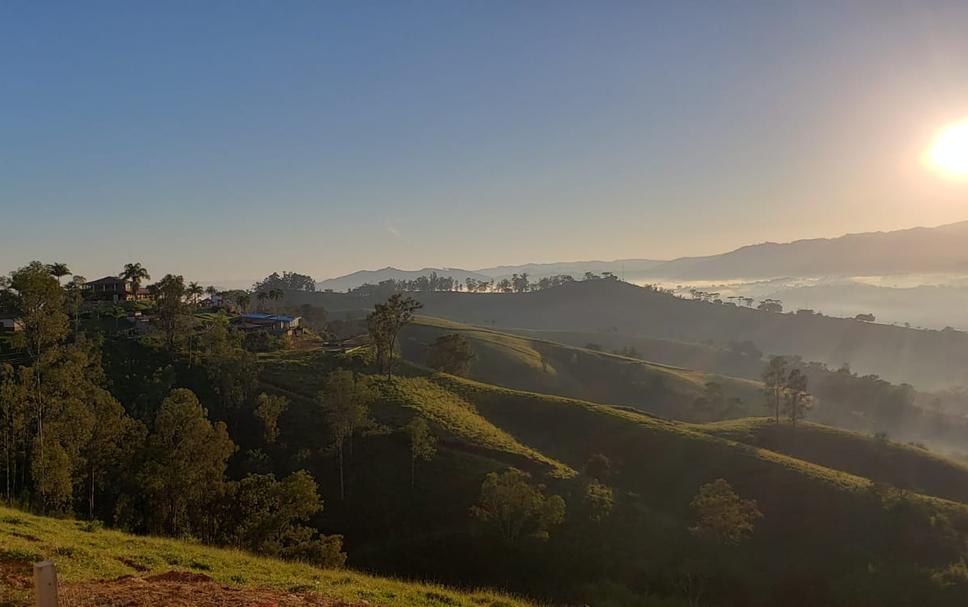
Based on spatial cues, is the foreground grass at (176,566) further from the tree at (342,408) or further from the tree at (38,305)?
the tree at (342,408)

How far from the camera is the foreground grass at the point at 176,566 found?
1939 cm

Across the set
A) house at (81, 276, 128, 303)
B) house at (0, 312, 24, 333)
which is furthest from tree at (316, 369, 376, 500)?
house at (81, 276, 128, 303)

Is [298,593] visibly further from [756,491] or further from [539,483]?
[756,491]

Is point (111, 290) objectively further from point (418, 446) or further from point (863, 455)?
point (863, 455)

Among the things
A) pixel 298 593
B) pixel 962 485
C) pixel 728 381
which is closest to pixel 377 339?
pixel 298 593

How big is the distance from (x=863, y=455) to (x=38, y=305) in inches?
4712

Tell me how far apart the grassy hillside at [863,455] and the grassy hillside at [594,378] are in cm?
4269

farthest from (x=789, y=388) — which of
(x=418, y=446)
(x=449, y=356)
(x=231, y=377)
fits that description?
(x=231, y=377)

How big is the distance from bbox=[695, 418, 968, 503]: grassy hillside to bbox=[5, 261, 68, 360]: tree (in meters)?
96.1

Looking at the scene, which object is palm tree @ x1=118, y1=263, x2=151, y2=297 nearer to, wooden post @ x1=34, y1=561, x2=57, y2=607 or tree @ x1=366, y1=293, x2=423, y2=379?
tree @ x1=366, y1=293, x2=423, y2=379

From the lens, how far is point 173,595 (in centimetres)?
1659

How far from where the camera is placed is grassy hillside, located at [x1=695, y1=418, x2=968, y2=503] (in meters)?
88.9

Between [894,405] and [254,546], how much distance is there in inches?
8225

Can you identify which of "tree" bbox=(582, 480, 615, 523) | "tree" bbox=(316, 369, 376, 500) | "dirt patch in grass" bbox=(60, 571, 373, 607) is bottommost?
"tree" bbox=(582, 480, 615, 523)
